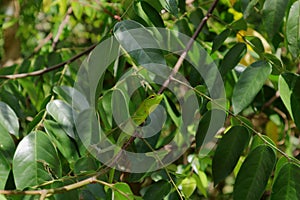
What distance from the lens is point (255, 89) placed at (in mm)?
926

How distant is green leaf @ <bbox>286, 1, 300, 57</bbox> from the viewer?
0.88 metres

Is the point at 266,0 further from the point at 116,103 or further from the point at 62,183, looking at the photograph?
the point at 62,183

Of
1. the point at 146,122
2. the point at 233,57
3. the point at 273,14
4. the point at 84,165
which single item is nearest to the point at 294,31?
the point at 273,14

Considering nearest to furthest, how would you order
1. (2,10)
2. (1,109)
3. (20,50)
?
(1,109) < (20,50) < (2,10)

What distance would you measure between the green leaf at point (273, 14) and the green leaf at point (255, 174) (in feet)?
0.68

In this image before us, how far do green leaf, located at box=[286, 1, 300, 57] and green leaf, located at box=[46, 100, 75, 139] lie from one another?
0.41 meters

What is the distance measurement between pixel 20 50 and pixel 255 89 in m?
1.54

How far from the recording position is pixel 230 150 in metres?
0.88

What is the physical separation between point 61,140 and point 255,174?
0.36 meters

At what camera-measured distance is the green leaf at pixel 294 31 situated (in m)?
0.88

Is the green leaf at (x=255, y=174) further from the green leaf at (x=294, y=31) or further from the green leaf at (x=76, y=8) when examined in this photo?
the green leaf at (x=76, y=8)

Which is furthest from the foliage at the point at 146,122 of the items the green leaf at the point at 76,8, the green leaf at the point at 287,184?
the green leaf at the point at 76,8

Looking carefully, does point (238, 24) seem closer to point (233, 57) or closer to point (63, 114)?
point (233, 57)

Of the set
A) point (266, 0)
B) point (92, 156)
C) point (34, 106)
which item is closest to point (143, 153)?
point (92, 156)
